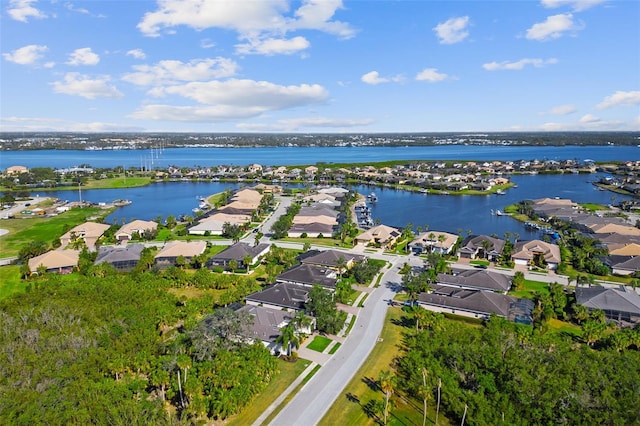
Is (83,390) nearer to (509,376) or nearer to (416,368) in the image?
(416,368)

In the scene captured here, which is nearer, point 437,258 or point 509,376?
point 509,376

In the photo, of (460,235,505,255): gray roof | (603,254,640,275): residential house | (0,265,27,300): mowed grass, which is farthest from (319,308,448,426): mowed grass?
(0,265,27,300): mowed grass

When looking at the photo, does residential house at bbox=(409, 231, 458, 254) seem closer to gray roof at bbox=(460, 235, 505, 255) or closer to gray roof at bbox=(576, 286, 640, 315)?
gray roof at bbox=(460, 235, 505, 255)

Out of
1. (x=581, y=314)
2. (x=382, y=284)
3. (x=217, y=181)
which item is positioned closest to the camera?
(x=581, y=314)

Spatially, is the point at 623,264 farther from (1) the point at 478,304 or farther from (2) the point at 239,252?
(2) the point at 239,252

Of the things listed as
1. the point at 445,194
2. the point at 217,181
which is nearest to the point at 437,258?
the point at 445,194

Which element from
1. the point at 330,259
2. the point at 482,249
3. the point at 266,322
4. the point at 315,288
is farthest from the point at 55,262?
the point at 482,249

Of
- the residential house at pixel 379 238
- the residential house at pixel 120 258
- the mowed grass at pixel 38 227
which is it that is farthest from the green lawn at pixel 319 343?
the mowed grass at pixel 38 227
